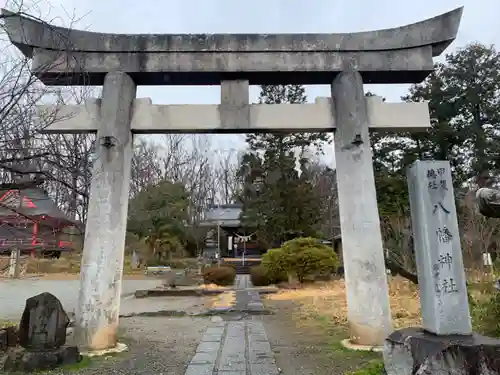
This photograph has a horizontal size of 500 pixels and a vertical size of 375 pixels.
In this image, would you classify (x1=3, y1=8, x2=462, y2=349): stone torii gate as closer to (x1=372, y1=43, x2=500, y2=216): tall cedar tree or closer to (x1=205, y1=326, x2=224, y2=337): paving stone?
(x1=205, y1=326, x2=224, y2=337): paving stone

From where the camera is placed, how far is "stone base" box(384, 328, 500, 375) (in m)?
3.38

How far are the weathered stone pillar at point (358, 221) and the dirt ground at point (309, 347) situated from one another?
56 cm

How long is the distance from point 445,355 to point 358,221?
10.1 ft

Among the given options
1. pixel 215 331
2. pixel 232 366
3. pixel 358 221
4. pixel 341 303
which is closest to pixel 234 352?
pixel 232 366

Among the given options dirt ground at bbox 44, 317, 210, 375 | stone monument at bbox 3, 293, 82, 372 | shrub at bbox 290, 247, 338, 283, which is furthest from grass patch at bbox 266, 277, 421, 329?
stone monument at bbox 3, 293, 82, 372

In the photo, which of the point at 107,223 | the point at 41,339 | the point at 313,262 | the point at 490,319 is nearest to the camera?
the point at 41,339

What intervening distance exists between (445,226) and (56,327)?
508 centimetres

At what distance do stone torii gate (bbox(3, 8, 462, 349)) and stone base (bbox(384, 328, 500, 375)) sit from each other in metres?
2.38

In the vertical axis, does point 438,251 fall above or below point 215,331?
above

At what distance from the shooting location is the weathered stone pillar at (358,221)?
611 cm

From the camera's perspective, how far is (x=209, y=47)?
275 inches

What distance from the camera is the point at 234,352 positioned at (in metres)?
5.96

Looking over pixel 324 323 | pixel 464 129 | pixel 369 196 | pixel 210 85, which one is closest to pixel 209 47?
pixel 210 85

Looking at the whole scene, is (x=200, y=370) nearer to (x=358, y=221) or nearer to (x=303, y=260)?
(x=358, y=221)
